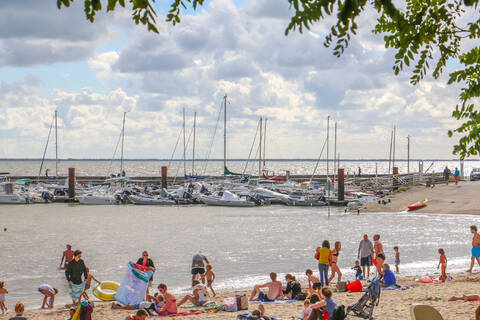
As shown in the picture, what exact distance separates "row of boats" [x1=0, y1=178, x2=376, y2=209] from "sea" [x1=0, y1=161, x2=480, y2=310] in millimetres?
3219

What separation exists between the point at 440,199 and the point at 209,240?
25.6m

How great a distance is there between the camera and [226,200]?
202 feet

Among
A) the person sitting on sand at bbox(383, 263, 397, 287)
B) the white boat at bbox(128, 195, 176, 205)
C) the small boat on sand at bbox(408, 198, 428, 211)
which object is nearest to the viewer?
the person sitting on sand at bbox(383, 263, 397, 287)

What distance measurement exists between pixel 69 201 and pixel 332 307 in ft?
195

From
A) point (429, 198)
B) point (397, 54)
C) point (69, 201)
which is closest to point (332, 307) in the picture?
point (397, 54)

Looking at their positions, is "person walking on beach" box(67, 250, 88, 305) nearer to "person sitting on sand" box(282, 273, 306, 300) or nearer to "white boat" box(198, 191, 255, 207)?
"person sitting on sand" box(282, 273, 306, 300)

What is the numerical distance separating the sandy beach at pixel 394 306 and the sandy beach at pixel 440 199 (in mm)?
30506

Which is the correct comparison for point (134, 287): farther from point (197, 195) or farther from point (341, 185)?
point (197, 195)

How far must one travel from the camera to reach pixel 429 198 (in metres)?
50.9

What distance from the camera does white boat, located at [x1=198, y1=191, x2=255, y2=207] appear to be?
6112cm

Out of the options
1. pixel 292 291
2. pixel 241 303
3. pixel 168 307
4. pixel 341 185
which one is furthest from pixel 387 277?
pixel 341 185

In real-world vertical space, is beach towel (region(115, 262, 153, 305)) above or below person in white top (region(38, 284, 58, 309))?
above

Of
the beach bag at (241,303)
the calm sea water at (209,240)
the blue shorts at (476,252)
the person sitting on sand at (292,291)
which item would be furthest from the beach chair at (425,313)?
the calm sea water at (209,240)

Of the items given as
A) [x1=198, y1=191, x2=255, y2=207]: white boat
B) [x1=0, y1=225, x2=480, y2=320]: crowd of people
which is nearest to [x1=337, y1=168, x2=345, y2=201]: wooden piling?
[x1=198, y1=191, x2=255, y2=207]: white boat
